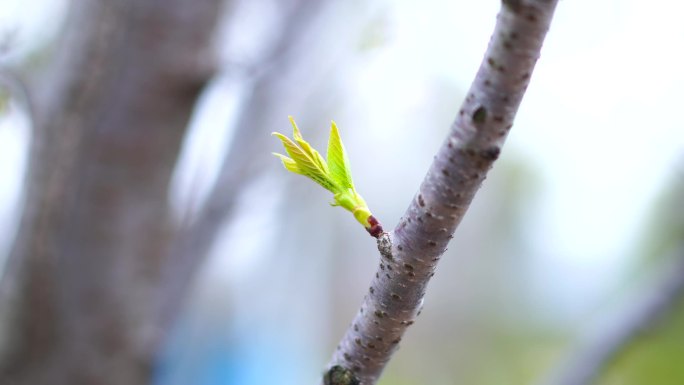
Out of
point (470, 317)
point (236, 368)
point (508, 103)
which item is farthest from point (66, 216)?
point (470, 317)

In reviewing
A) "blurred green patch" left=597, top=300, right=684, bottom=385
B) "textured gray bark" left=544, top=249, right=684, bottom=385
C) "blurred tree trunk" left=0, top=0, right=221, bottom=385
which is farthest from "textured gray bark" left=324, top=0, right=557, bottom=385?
"blurred green patch" left=597, top=300, right=684, bottom=385

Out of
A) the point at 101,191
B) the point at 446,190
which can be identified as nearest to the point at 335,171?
the point at 446,190

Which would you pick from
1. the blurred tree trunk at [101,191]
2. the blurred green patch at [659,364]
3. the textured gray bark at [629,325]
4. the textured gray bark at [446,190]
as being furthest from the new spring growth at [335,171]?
the blurred green patch at [659,364]

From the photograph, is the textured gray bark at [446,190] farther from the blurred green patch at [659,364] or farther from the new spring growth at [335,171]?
the blurred green patch at [659,364]

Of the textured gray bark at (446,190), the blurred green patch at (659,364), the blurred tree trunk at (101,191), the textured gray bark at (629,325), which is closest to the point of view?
the textured gray bark at (446,190)

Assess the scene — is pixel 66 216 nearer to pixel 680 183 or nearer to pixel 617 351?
pixel 617 351

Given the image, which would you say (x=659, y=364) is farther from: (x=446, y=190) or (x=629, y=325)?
(x=446, y=190)

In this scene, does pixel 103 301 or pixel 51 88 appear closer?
pixel 51 88
